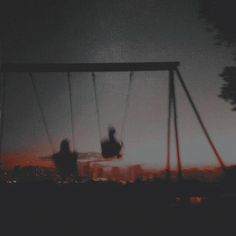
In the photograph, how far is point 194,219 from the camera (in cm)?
744

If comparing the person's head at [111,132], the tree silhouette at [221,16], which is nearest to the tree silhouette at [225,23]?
the tree silhouette at [221,16]

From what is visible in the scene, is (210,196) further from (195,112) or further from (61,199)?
(61,199)

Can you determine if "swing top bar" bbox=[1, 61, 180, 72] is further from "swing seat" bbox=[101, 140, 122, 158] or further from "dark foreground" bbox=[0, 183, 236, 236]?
"dark foreground" bbox=[0, 183, 236, 236]

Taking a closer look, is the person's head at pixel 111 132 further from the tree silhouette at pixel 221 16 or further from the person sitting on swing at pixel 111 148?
the tree silhouette at pixel 221 16

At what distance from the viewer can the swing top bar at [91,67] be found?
29.6 ft

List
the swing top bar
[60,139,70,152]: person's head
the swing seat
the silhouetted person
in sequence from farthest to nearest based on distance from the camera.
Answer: [60,139,70,152]: person's head
the silhouetted person
the swing seat
the swing top bar

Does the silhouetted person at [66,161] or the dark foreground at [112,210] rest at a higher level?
the silhouetted person at [66,161]

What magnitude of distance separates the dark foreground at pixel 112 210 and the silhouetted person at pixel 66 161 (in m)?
1.58

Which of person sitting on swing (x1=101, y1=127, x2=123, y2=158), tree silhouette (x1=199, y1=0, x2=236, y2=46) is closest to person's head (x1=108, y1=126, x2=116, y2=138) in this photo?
person sitting on swing (x1=101, y1=127, x2=123, y2=158)

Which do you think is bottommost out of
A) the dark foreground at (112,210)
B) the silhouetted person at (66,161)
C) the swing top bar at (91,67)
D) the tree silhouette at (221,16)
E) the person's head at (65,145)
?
the dark foreground at (112,210)

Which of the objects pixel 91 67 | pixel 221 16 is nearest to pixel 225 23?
pixel 221 16

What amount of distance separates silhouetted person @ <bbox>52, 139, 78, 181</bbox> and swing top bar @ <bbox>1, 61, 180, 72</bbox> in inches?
126

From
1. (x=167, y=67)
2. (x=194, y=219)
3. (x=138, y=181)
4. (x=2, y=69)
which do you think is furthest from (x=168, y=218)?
(x=2, y=69)

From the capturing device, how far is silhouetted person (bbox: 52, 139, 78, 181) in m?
10.9
